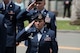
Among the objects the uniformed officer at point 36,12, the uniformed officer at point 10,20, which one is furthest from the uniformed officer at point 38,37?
the uniformed officer at point 10,20

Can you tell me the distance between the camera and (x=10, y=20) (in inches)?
341

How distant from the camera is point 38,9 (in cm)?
819

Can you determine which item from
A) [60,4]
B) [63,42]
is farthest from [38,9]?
[60,4]

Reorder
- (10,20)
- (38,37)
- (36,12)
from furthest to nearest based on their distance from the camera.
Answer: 1. (10,20)
2. (36,12)
3. (38,37)

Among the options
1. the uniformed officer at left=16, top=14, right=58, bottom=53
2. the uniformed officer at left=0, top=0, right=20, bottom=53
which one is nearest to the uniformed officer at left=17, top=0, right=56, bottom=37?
the uniformed officer at left=0, top=0, right=20, bottom=53

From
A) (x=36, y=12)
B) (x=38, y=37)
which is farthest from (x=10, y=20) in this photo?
(x=38, y=37)

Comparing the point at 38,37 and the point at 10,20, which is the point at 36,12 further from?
the point at 38,37

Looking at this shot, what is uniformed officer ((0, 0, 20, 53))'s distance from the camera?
28.1ft

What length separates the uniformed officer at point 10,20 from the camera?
28.1ft

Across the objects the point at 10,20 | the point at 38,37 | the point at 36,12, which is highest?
the point at 36,12

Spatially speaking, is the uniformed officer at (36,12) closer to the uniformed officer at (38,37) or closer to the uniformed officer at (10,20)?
the uniformed officer at (10,20)

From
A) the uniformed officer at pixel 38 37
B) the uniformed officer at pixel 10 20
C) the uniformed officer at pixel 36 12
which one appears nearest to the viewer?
the uniformed officer at pixel 38 37

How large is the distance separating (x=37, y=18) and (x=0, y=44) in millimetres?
759

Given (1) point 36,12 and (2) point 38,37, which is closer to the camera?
(2) point 38,37
